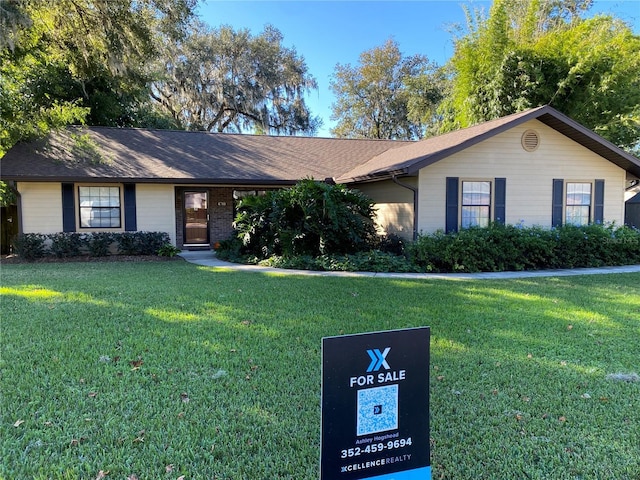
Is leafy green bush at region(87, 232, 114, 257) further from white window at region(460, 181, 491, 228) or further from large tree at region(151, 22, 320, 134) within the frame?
large tree at region(151, 22, 320, 134)

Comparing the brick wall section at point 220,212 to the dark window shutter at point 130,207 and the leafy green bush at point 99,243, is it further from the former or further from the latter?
the leafy green bush at point 99,243

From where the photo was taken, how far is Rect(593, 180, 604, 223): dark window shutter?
39.5 feet

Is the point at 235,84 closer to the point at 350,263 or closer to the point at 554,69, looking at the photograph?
the point at 554,69

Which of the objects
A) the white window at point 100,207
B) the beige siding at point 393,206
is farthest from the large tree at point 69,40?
the beige siding at point 393,206

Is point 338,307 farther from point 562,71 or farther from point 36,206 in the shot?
Answer: point 562,71

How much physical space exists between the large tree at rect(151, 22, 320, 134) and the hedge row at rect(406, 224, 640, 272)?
62.0ft

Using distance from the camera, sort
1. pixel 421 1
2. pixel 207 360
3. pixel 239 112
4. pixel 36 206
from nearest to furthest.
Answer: pixel 207 360 < pixel 36 206 < pixel 421 1 < pixel 239 112

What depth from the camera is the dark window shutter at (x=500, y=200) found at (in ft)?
37.1

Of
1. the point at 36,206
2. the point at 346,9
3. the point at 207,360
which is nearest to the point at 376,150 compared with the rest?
the point at 346,9

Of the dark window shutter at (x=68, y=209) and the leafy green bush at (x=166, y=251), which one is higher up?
the dark window shutter at (x=68, y=209)

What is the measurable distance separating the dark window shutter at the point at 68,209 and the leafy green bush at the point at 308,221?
17.1 ft

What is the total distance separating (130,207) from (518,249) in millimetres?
11161

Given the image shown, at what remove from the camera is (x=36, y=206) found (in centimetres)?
1230

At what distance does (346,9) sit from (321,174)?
818 cm
